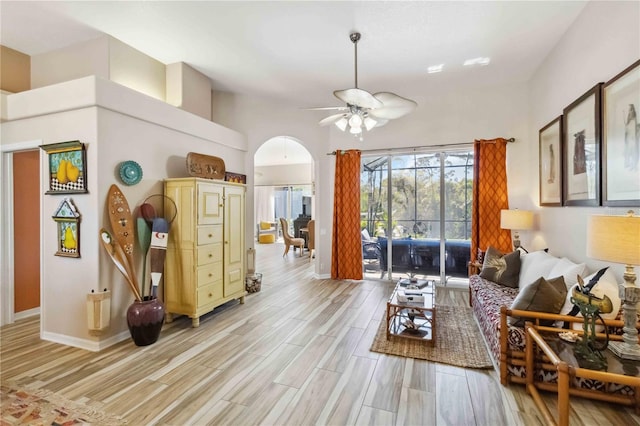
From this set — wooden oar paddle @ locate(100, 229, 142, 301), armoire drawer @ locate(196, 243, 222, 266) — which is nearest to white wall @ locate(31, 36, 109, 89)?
wooden oar paddle @ locate(100, 229, 142, 301)

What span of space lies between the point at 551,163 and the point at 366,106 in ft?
9.08

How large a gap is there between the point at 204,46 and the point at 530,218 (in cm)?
497

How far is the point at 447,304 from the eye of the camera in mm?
4250

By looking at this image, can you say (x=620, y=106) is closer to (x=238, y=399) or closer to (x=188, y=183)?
(x=238, y=399)

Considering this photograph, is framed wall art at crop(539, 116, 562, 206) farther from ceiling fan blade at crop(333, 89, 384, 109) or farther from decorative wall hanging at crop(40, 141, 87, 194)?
decorative wall hanging at crop(40, 141, 87, 194)

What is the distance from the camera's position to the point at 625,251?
1623 millimetres

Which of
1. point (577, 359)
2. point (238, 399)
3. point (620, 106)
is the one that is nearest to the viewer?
point (577, 359)

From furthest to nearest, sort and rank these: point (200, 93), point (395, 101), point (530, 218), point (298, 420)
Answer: point (200, 93), point (530, 218), point (395, 101), point (298, 420)

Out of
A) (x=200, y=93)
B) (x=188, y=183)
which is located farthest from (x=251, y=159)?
(x=188, y=183)

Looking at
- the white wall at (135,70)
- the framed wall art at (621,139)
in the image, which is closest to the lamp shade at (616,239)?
the framed wall art at (621,139)

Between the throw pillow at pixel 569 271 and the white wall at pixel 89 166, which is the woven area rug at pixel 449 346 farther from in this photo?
the white wall at pixel 89 166

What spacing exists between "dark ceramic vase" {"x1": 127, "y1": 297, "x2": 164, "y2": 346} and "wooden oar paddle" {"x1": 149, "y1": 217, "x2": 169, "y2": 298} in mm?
220

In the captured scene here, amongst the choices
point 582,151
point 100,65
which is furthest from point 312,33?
point 582,151

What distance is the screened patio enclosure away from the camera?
16.9 feet
